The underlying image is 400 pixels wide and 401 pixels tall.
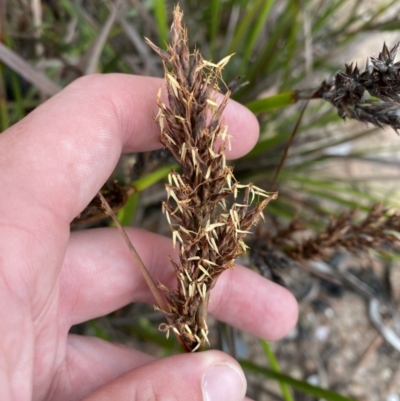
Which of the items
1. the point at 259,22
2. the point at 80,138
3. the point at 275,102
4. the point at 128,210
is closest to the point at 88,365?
the point at 128,210

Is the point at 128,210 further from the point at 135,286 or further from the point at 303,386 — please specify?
the point at 303,386

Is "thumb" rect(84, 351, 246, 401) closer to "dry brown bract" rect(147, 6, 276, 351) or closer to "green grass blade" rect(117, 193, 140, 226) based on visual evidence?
"dry brown bract" rect(147, 6, 276, 351)

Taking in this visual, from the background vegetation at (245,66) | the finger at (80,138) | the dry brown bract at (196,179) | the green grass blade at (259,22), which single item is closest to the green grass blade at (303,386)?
the background vegetation at (245,66)

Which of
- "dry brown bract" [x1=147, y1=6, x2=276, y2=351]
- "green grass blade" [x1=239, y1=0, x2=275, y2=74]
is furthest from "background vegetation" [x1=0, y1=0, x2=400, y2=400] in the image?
"dry brown bract" [x1=147, y1=6, x2=276, y2=351]

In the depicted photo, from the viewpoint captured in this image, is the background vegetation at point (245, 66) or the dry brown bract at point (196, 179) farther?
the background vegetation at point (245, 66)

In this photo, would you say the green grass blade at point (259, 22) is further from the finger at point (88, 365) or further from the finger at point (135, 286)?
the finger at point (88, 365)

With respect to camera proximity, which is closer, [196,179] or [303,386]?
[196,179]
